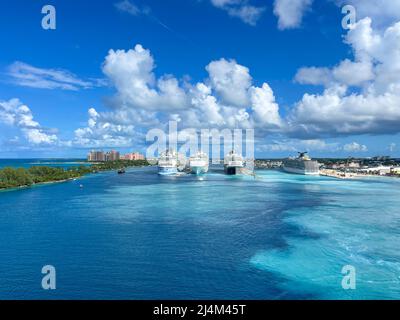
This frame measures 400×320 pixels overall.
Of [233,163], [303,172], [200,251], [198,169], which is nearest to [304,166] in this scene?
[303,172]

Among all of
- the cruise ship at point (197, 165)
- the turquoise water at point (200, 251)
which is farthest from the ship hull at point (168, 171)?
the turquoise water at point (200, 251)

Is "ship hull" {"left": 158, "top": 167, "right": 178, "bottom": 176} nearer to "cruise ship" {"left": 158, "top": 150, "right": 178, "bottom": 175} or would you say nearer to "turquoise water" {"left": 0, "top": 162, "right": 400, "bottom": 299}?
"cruise ship" {"left": 158, "top": 150, "right": 178, "bottom": 175}

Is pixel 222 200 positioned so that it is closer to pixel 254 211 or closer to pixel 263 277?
pixel 254 211

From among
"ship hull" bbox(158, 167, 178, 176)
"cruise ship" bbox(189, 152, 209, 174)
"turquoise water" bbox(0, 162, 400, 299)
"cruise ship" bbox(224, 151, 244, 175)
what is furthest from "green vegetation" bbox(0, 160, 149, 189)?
"cruise ship" bbox(224, 151, 244, 175)

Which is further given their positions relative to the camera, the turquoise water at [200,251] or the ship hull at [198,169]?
the ship hull at [198,169]

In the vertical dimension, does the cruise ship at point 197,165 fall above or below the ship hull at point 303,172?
above

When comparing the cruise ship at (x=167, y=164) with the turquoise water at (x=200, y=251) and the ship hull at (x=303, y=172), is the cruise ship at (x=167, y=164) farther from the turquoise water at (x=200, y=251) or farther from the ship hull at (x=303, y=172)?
the turquoise water at (x=200, y=251)
